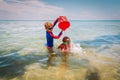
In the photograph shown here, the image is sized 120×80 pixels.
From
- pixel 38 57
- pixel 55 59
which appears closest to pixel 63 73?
pixel 55 59

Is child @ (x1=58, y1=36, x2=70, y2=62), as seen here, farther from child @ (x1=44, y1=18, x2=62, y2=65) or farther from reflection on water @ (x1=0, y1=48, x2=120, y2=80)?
reflection on water @ (x1=0, y1=48, x2=120, y2=80)

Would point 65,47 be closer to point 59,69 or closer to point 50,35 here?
point 50,35

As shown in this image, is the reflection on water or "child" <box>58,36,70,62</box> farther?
"child" <box>58,36,70,62</box>

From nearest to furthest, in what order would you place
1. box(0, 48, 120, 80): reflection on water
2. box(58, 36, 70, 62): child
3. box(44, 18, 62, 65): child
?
box(0, 48, 120, 80): reflection on water, box(44, 18, 62, 65): child, box(58, 36, 70, 62): child

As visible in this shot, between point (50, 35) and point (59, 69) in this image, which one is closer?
point (59, 69)

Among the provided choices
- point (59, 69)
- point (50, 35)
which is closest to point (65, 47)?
point (50, 35)

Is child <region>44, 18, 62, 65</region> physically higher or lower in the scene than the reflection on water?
higher

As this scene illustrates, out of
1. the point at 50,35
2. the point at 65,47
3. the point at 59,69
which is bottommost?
the point at 59,69

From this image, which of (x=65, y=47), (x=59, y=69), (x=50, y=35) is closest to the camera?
(x=59, y=69)

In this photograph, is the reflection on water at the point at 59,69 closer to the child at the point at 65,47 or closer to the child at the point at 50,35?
the child at the point at 65,47

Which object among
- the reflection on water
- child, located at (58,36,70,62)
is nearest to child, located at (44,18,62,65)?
child, located at (58,36,70,62)

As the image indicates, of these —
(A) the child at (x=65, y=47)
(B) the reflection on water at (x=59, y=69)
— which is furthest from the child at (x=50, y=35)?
(B) the reflection on water at (x=59, y=69)

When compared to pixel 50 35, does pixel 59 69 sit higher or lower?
lower

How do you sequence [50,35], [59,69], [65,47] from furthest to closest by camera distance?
[65,47] → [50,35] → [59,69]
